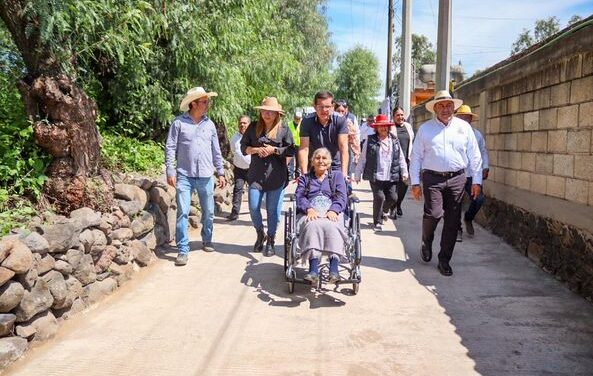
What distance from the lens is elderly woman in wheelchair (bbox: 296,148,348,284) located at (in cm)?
452

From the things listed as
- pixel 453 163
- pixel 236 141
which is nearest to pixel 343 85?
pixel 236 141

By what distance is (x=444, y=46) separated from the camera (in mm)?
8844

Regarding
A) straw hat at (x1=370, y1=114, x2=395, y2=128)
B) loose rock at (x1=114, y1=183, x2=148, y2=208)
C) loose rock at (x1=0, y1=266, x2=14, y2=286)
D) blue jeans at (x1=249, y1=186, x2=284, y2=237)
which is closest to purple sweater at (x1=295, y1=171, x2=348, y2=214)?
blue jeans at (x1=249, y1=186, x2=284, y2=237)

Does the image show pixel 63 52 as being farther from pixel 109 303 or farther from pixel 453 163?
pixel 453 163

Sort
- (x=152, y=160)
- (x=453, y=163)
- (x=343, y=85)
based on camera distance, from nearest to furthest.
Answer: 1. (x=453, y=163)
2. (x=152, y=160)
3. (x=343, y=85)

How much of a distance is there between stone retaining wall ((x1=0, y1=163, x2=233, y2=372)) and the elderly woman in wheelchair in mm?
1770

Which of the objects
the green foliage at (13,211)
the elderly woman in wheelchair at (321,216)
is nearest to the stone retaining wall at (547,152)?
the elderly woman in wheelchair at (321,216)

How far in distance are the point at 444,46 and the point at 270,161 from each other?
440 centimetres

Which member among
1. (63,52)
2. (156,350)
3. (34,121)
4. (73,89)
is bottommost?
(156,350)

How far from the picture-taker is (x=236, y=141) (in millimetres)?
8672

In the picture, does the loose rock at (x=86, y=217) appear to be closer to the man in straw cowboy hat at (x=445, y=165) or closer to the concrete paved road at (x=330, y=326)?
the concrete paved road at (x=330, y=326)

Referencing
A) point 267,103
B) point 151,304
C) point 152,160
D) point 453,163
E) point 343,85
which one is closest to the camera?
point 151,304

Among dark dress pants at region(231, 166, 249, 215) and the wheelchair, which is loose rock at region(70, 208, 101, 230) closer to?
the wheelchair

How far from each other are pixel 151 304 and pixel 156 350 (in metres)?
0.99
